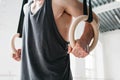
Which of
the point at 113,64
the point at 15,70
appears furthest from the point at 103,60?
the point at 15,70

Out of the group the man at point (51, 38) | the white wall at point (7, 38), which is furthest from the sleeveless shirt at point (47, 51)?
the white wall at point (7, 38)

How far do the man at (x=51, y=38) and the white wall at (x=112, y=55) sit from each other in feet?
14.9

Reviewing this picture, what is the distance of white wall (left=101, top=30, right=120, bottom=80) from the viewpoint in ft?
16.3

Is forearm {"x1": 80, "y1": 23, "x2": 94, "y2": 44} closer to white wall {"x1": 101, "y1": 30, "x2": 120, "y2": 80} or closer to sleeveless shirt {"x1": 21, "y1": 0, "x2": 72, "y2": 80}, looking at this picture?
sleeveless shirt {"x1": 21, "y1": 0, "x2": 72, "y2": 80}

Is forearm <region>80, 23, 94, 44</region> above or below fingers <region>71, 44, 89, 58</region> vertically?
above

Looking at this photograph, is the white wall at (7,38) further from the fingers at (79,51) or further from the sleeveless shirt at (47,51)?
the fingers at (79,51)

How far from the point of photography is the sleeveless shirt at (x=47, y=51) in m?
0.66

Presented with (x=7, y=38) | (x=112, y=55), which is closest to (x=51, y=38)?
(x=7, y=38)

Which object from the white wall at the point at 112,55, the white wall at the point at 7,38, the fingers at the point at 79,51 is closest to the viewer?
the fingers at the point at 79,51

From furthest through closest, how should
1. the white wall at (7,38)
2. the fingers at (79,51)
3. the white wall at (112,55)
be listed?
the white wall at (112,55), the white wall at (7,38), the fingers at (79,51)

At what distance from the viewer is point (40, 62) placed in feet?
2.24

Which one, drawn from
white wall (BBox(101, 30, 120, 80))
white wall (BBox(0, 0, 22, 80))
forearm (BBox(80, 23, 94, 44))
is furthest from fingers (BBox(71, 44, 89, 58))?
white wall (BBox(101, 30, 120, 80))

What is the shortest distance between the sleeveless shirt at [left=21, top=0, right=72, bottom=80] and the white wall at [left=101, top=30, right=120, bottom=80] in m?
4.53

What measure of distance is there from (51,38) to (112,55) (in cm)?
466
